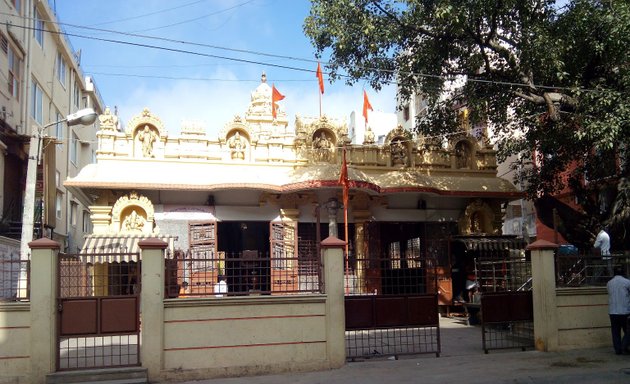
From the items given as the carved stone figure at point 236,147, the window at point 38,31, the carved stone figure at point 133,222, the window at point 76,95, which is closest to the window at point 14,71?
the window at point 38,31

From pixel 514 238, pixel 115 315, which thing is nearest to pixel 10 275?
pixel 115 315

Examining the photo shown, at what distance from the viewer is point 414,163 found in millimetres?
18672

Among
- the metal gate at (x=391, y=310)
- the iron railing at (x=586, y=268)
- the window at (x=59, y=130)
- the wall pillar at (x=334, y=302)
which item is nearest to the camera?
the wall pillar at (x=334, y=302)

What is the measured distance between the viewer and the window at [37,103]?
21.2 meters

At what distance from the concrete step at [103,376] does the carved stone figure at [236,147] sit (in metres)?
9.09

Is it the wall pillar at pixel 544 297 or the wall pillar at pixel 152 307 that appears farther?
the wall pillar at pixel 544 297

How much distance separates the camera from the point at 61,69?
87.2ft

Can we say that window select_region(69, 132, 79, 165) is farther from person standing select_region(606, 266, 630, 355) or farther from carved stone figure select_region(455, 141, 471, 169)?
person standing select_region(606, 266, 630, 355)

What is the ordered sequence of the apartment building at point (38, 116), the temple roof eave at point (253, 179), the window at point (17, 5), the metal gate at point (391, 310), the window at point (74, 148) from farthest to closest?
1. the window at point (74, 148)
2. the window at point (17, 5)
3. the apartment building at point (38, 116)
4. the temple roof eave at point (253, 179)
5. the metal gate at point (391, 310)

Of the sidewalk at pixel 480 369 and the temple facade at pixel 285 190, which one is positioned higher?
the temple facade at pixel 285 190

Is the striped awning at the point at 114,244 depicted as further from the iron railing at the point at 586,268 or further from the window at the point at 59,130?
the window at the point at 59,130

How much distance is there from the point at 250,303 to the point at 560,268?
6.50 metres

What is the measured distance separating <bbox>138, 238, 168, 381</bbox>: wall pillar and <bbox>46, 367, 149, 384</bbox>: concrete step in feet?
0.51

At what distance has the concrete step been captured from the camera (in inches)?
344
